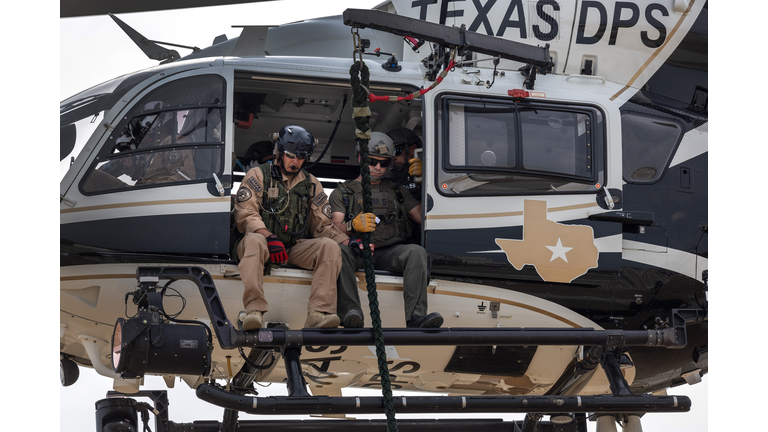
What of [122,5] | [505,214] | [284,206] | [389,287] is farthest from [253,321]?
[122,5]

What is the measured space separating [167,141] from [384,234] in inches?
62.9

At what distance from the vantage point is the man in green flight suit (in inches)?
207

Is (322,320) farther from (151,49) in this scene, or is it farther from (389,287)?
(151,49)

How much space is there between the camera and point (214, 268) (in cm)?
530

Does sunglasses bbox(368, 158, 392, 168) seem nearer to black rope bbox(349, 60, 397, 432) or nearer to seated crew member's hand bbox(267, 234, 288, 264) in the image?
seated crew member's hand bbox(267, 234, 288, 264)

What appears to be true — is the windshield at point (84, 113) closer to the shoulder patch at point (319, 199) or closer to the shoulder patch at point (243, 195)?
the shoulder patch at point (243, 195)

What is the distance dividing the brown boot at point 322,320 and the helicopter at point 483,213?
368 mm

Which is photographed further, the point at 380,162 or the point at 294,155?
the point at 380,162

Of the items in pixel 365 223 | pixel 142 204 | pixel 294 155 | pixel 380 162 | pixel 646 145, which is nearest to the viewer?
pixel 365 223

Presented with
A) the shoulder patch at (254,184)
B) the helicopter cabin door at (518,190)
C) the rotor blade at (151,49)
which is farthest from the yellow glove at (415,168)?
the rotor blade at (151,49)

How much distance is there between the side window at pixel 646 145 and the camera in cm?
600

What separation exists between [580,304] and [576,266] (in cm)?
28

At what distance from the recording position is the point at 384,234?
229 inches

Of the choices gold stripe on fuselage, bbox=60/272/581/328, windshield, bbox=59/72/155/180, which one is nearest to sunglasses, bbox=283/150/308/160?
gold stripe on fuselage, bbox=60/272/581/328
